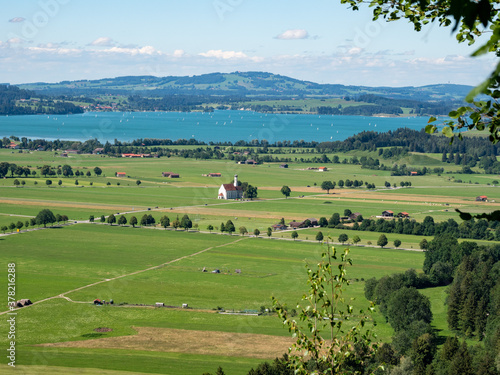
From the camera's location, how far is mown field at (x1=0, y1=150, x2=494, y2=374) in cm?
5656

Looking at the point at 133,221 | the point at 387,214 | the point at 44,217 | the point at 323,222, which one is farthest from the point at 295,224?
the point at 44,217

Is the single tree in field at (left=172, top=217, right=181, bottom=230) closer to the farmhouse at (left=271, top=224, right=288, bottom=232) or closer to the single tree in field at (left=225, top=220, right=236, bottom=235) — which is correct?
the single tree in field at (left=225, top=220, right=236, bottom=235)

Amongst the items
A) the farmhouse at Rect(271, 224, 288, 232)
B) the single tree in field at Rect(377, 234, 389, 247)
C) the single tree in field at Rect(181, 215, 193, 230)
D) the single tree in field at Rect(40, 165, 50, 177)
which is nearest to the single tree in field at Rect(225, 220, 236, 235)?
the single tree in field at Rect(181, 215, 193, 230)

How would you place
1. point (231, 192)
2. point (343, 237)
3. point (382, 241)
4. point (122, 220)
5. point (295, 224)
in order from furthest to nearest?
1. point (231, 192)
2. point (122, 220)
3. point (295, 224)
4. point (343, 237)
5. point (382, 241)

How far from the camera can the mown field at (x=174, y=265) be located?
2227 inches

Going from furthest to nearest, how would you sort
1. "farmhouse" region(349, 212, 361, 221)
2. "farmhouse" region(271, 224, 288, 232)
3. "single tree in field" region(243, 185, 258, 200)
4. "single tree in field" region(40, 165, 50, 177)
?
"single tree in field" region(40, 165, 50, 177)
"single tree in field" region(243, 185, 258, 200)
"farmhouse" region(349, 212, 361, 221)
"farmhouse" region(271, 224, 288, 232)

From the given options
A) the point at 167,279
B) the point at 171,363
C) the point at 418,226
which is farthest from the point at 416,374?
the point at 418,226

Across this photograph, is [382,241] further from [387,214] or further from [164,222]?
[164,222]

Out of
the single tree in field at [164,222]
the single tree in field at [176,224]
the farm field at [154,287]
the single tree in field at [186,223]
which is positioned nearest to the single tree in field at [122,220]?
the farm field at [154,287]

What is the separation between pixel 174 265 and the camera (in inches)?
3585

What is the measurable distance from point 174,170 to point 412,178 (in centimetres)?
7313

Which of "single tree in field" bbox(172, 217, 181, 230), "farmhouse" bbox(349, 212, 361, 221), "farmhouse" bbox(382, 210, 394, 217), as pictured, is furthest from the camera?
"farmhouse" bbox(382, 210, 394, 217)

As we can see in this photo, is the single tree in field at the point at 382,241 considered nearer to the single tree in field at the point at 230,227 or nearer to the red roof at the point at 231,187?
the single tree in field at the point at 230,227

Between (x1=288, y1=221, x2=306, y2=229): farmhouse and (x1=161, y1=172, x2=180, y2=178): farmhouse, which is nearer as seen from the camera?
(x1=288, y1=221, x2=306, y2=229): farmhouse
